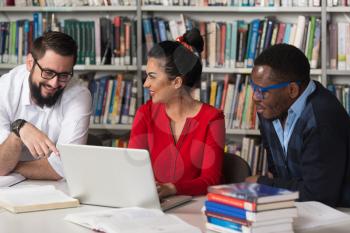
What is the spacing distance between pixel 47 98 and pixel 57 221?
1.02 m

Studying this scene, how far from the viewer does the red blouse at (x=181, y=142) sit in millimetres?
2822

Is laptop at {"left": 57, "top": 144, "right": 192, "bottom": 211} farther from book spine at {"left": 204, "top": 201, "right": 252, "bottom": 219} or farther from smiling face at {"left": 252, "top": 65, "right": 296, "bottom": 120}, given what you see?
smiling face at {"left": 252, "top": 65, "right": 296, "bottom": 120}

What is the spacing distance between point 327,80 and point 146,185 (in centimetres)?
237

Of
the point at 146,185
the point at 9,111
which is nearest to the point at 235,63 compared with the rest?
the point at 9,111

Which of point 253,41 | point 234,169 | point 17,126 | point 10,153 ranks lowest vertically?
point 234,169

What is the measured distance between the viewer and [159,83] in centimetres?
295

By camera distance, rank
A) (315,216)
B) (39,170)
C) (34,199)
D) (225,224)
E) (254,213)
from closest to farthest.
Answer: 1. (254,213)
2. (225,224)
3. (315,216)
4. (34,199)
5. (39,170)

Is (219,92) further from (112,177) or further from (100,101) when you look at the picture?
(112,177)

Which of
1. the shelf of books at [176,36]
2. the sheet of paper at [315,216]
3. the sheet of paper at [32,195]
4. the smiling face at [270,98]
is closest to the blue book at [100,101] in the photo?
the shelf of books at [176,36]

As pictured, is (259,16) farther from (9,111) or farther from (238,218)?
(238,218)

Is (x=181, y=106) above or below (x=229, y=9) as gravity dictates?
below

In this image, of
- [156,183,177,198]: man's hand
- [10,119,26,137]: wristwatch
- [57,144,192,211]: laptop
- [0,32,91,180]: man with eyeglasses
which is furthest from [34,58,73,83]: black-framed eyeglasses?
[156,183,177,198]: man's hand

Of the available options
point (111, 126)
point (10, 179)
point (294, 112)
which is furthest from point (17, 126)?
point (111, 126)

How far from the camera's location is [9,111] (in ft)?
10.2
